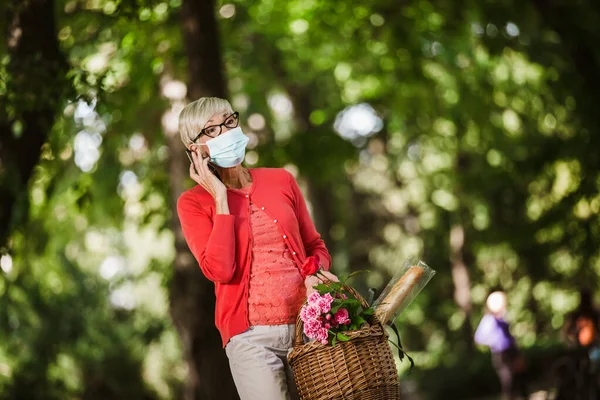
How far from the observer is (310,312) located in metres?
4.25

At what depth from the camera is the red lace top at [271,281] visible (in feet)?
15.0

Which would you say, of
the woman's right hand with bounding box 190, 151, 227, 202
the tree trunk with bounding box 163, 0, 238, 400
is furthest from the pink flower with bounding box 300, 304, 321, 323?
the tree trunk with bounding box 163, 0, 238, 400

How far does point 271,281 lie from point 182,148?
6124mm

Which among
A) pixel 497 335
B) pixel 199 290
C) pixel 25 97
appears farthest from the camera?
pixel 497 335

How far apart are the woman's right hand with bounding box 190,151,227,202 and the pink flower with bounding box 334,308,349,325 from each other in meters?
0.77

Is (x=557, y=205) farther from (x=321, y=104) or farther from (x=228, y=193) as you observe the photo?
(x=228, y=193)

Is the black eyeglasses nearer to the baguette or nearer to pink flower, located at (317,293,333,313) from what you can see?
pink flower, located at (317,293,333,313)

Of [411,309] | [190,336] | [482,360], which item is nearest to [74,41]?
[190,336]

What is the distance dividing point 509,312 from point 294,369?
72.7ft

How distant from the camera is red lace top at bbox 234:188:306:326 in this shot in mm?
4559

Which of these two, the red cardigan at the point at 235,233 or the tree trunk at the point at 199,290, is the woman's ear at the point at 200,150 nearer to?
the red cardigan at the point at 235,233

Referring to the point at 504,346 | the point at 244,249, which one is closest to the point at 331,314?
the point at 244,249

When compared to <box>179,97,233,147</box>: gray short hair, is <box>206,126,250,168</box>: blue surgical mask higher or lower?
lower

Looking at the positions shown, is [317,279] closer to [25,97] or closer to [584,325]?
[25,97]
